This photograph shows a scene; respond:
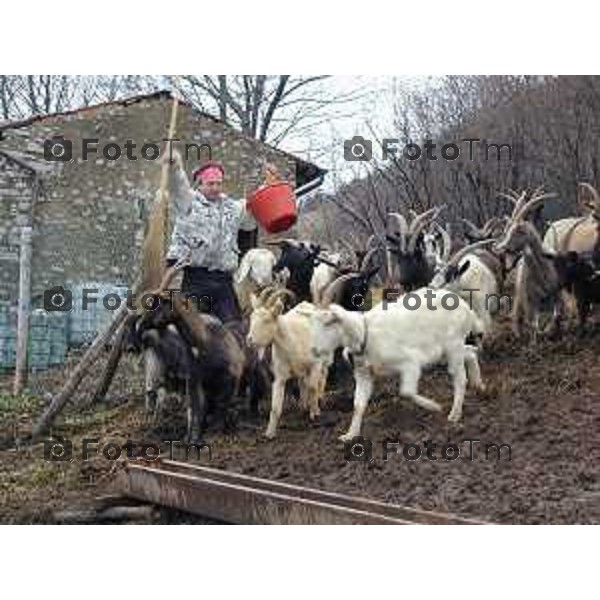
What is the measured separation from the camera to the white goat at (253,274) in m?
8.94

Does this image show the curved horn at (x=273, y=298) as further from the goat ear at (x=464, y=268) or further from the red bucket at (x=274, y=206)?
the goat ear at (x=464, y=268)

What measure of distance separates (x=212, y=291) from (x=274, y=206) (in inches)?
29.4

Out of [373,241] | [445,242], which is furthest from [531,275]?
[373,241]

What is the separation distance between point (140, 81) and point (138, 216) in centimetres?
100

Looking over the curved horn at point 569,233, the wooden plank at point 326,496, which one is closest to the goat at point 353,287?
the curved horn at point 569,233

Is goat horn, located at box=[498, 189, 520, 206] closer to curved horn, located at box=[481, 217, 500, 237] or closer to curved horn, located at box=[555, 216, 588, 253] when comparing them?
curved horn, located at box=[481, 217, 500, 237]

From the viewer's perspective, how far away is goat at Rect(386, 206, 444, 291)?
27.2ft

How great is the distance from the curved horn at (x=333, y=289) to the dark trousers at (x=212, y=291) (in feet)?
2.11

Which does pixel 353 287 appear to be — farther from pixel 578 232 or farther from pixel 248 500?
pixel 248 500

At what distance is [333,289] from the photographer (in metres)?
8.23

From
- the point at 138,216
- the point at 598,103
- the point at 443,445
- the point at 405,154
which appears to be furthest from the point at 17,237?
the point at 598,103

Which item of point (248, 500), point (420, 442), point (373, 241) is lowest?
point (248, 500)

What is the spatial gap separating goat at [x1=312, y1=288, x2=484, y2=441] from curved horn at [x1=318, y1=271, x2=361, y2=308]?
28.5 inches

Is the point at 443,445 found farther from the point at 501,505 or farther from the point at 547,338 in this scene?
the point at 547,338
